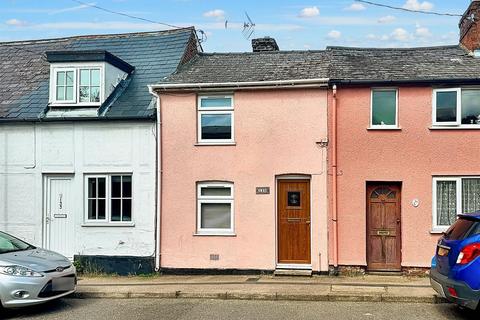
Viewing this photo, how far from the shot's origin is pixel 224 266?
13.6m

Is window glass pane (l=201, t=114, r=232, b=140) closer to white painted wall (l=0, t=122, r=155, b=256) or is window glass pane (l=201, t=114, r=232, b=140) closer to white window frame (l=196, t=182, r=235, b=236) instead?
white window frame (l=196, t=182, r=235, b=236)

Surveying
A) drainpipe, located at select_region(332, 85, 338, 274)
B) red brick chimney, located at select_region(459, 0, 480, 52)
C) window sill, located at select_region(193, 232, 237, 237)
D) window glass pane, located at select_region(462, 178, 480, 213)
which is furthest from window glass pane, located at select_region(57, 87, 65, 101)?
red brick chimney, located at select_region(459, 0, 480, 52)

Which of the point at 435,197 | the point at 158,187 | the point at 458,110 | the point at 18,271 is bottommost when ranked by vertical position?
the point at 18,271

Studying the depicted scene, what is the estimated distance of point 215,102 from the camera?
14.0 metres

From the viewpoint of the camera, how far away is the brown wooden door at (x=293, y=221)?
44.2ft

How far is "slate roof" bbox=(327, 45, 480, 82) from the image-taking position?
43.4ft

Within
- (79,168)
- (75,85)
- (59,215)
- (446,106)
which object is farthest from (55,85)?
(446,106)

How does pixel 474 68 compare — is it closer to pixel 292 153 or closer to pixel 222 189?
pixel 292 153

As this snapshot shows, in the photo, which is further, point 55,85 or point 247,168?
point 55,85

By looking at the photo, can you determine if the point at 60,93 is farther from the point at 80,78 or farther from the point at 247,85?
the point at 247,85

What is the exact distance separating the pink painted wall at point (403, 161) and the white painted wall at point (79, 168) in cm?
485

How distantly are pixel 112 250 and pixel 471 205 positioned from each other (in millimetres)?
8905

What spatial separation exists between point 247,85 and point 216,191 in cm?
278

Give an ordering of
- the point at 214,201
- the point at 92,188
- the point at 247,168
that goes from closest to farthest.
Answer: the point at 247,168 → the point at 214,201 → the point at 92,188
